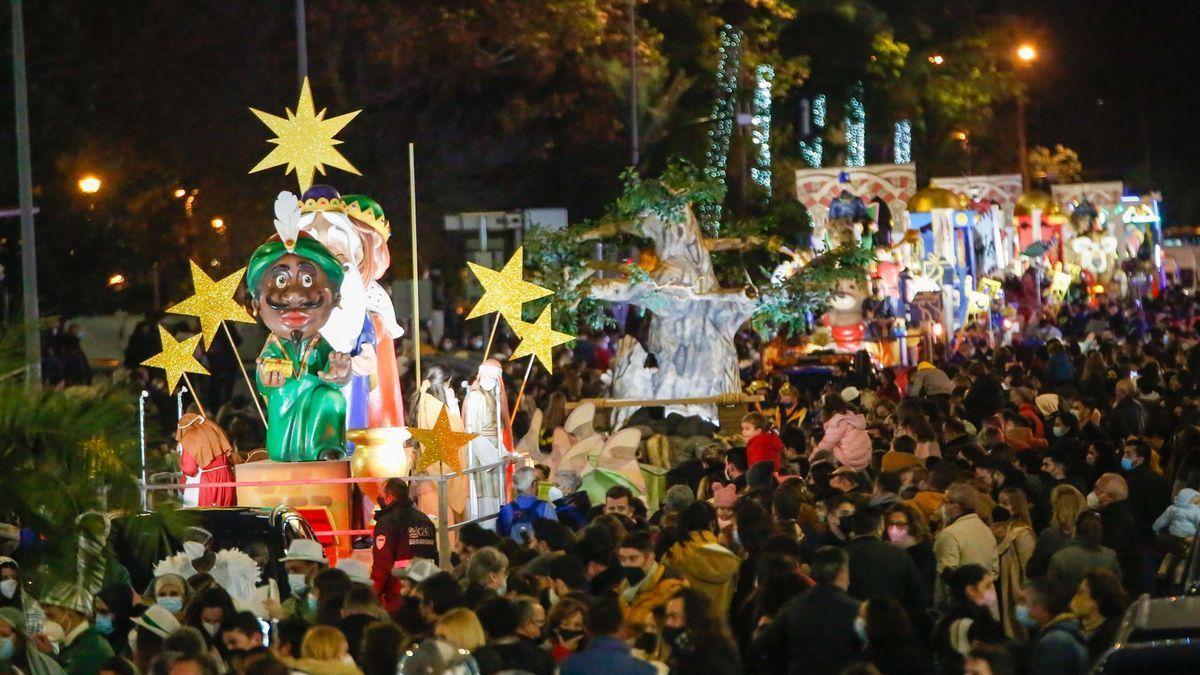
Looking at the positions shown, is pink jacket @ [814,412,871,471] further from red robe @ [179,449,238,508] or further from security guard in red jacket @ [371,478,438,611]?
red robe @ [179,449,238,508]

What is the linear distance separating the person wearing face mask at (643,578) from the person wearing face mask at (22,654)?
2402 millimetres

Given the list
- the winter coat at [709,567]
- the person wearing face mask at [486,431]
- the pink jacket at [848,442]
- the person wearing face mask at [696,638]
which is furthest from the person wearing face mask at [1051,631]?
the person wearing face mask at [486,431]

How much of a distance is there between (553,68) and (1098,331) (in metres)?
9.43

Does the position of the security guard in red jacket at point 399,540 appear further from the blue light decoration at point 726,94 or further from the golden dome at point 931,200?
the blue light decoration at point 726,94

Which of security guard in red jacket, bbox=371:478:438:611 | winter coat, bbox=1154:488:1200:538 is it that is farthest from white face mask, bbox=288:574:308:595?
winter coat, bbox=1154:488:1200:538

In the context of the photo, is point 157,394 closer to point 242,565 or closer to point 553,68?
point 553,68

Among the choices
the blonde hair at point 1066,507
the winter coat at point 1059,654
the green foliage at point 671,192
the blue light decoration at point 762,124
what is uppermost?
the blue light decoration at point 762,124

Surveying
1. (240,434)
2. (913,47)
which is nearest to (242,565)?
(240,434)

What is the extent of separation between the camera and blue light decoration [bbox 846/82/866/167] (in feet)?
181

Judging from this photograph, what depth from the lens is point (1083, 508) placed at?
446 inches

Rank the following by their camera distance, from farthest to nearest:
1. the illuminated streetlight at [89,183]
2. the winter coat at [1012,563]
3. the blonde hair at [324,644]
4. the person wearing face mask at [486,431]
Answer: the illuminated streetlight at [89,183] < the person wearing face mask at [486,431] < the winter coat at [1012,563] < the blonde hair at [324,644]

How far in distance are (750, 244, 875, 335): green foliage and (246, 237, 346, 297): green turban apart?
686cm

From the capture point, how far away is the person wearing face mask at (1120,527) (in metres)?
11.9

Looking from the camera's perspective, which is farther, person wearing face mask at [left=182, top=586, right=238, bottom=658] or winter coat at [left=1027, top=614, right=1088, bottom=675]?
person wearing face mask at [left=182, top=586, right=238, bottom=658]
